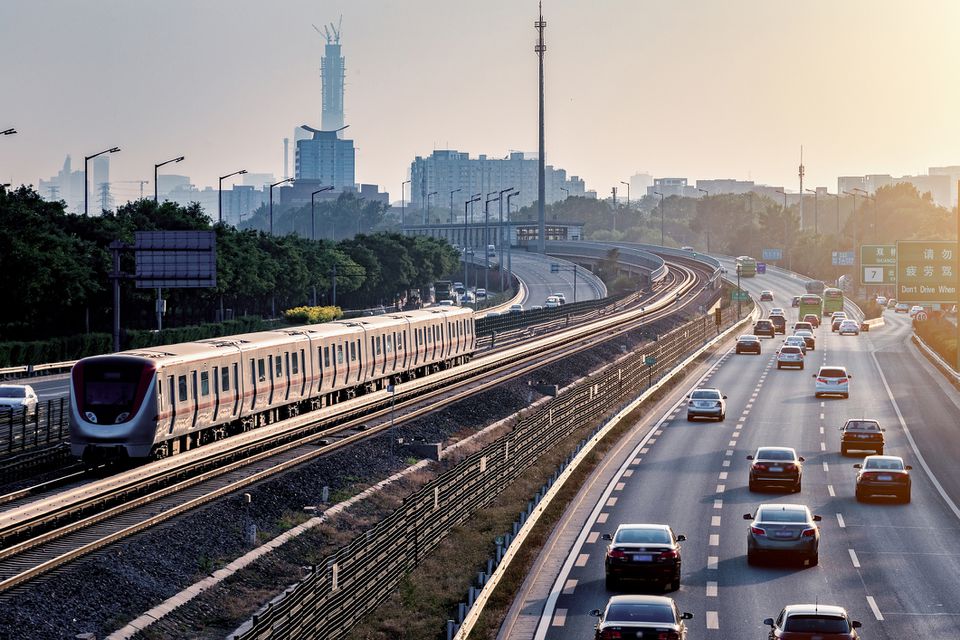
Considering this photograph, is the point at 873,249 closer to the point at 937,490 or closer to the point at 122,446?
the point at 937,490

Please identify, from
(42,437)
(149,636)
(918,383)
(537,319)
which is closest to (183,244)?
(42,437)

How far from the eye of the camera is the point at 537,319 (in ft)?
389

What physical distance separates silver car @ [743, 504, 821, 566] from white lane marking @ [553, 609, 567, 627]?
610 cm

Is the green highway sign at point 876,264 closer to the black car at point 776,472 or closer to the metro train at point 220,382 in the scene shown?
the metro train at point 220,382

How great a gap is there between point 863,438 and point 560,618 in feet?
88.3

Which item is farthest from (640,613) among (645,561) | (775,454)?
(775,454)

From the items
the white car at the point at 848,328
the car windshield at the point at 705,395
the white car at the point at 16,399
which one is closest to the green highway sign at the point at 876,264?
the white car at the point at 848,328

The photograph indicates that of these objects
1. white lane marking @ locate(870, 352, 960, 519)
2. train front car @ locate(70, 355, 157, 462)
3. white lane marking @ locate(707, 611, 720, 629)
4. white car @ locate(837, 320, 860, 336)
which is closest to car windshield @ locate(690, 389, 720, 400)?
white lane marking @ locate(870, 352, 960, 519)

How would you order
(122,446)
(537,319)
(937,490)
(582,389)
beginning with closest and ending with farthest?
(122,446)
(937,490)
(582,389)
(537,319)

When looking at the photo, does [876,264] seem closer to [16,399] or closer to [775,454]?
[775,454]

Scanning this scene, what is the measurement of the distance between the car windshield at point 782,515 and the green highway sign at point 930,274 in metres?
45.9

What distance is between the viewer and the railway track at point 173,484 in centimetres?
2825

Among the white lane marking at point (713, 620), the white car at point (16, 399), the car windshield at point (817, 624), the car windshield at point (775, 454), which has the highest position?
the white car at point (16, 399)

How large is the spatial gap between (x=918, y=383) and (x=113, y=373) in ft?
188
